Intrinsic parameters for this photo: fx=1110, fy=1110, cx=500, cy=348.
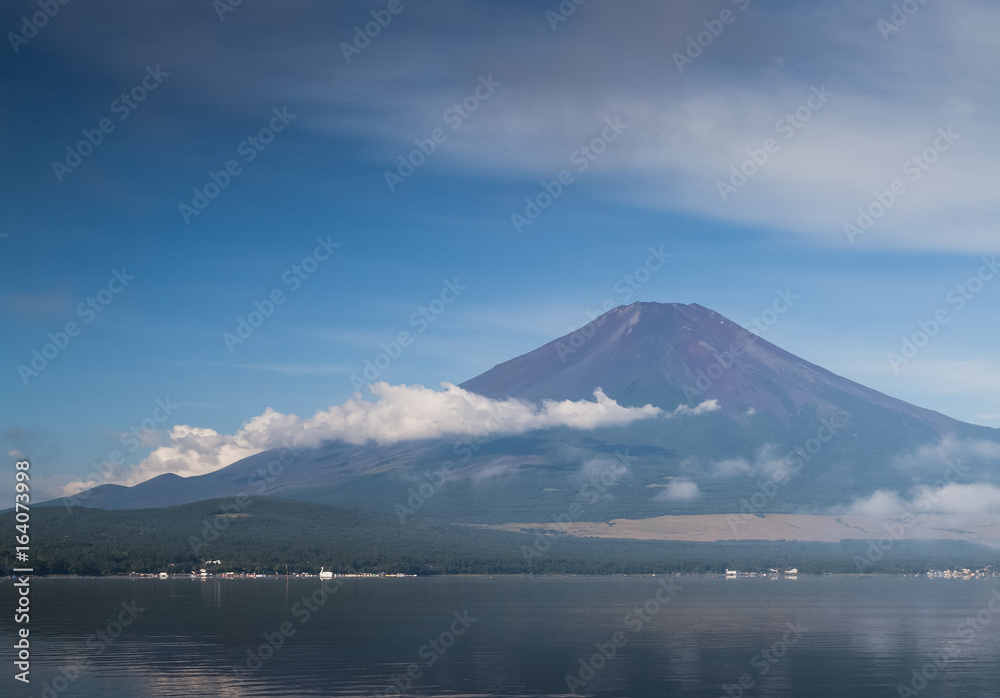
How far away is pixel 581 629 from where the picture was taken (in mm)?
86062

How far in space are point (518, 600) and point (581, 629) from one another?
42.4 m

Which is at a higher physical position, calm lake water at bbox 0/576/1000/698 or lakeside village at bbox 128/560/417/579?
lakeside village at bbox 128/560/417/579

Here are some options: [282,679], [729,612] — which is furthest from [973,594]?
[282,679]

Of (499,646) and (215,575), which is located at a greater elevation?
(215,575)

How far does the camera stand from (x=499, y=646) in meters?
74.2

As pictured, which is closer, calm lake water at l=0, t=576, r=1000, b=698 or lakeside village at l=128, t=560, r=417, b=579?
calm lake water at l=0, t=576, r=1000, b=698

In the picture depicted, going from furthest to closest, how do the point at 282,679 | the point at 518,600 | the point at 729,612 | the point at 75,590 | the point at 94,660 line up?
the point at 75,590 → the point at 518,600 → the point at 729,612 → the point at 94,660 → the point at 282,679

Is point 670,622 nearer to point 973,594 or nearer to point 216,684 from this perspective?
point 216,684

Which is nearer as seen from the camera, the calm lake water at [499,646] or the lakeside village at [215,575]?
the calm lake water at [499,646]

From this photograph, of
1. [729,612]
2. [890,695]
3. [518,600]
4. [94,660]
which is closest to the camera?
[890,695]

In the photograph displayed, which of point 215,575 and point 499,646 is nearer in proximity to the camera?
point 499,646

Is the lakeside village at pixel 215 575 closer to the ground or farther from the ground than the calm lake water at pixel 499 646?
farther from the ground

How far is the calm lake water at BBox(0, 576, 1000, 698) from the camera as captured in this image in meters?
56.9

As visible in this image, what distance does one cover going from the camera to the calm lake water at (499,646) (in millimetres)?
56875
